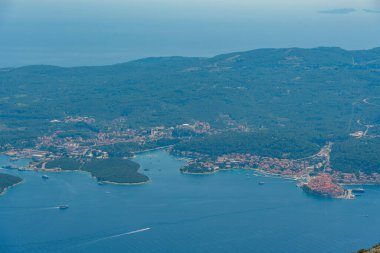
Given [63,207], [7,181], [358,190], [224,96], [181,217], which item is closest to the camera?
[181,217]

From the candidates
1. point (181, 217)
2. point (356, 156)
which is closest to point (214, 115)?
point (356, 156)

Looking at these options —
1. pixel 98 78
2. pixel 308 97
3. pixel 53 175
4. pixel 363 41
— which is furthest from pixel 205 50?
pixel 53 175

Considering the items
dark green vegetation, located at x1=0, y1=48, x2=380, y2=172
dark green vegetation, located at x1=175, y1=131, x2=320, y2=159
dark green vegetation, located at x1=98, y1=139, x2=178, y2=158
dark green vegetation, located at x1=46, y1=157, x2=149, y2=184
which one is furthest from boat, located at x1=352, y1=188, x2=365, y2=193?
dark green vegetation, located at x1=98, y1=139, x2=178, y2=158

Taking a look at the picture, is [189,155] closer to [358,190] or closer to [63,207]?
[358,190]

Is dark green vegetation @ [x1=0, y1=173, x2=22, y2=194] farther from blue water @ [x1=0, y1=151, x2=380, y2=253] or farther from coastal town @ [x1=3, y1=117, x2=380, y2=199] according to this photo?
coastal town @ [x1=3, y1=117, x2=380, y2=199]

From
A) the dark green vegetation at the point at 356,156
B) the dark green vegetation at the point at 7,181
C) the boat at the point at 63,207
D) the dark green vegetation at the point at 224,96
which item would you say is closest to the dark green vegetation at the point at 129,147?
the dark green vegetation at the point at 224,96
